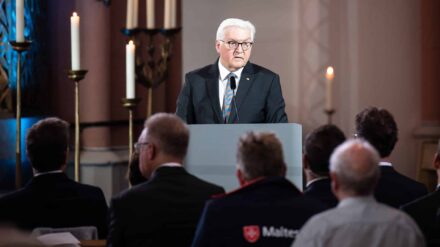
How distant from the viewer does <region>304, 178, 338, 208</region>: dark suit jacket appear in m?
3.16

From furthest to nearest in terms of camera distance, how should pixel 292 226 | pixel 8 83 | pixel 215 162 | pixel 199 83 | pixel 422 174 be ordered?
pixel 422 174 → pixel 8 83 → pixel 199 83 → pixel 215 162 → pixel 292 226

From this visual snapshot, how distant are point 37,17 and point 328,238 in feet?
13.5

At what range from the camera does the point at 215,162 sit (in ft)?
12.3

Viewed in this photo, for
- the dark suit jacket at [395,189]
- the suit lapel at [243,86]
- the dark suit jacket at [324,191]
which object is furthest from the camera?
the suit lapel at [243,86]

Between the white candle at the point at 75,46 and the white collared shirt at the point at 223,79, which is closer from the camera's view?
the white candle at the point at 75,46

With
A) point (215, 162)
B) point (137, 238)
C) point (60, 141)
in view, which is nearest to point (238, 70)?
point (215, 162)

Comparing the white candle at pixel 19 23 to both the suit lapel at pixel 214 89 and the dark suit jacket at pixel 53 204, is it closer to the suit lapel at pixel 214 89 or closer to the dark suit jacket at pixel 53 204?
the suit lapel at pixel 214 89


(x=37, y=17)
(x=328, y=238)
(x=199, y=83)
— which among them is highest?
(x=37, y=17)

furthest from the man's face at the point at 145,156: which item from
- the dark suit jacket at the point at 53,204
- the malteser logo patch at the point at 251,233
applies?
the malteser logo patch at the point at 251,233

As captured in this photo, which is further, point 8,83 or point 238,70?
point 8,83

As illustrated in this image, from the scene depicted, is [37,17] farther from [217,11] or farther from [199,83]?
[199,83]

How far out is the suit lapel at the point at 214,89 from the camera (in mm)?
4504

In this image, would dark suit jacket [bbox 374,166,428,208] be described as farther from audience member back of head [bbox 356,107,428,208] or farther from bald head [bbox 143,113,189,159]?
bald head [bbox 143,113,189,159]

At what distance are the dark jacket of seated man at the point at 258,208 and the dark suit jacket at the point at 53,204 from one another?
760mm
